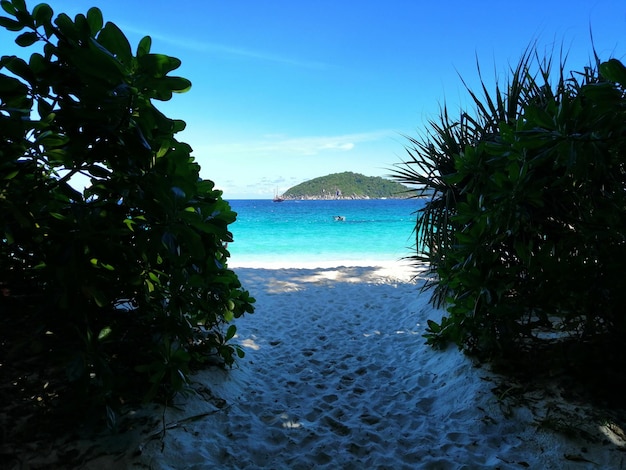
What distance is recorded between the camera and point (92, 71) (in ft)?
4.15

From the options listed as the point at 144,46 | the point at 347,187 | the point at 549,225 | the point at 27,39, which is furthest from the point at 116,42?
the point at 347,187

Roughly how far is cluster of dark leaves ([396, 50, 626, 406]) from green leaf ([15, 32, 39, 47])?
2.23 meters

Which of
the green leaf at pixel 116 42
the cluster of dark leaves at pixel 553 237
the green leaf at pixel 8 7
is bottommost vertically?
the cluster of dark leaves at pixel 553 237

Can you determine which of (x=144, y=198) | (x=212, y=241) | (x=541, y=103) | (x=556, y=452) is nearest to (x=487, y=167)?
(x=541, y=103)

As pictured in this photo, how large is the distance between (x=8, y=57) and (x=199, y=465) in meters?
2.03

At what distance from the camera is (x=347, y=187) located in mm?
82875

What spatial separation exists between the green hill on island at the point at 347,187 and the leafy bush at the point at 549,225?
76111 millimetres

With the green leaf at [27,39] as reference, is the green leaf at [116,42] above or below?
below

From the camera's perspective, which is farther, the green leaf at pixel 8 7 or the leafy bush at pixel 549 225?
the leafy bush at pixel 549 225

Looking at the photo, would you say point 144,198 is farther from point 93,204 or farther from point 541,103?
point 541,103

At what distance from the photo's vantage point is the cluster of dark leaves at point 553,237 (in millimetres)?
1738

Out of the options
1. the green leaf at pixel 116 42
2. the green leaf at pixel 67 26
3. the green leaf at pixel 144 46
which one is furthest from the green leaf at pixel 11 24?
the green leaf at pixel 144 46

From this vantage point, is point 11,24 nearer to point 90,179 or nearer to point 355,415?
point 90,179

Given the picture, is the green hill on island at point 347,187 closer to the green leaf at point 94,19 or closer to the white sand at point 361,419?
the white sand at point 361,419
